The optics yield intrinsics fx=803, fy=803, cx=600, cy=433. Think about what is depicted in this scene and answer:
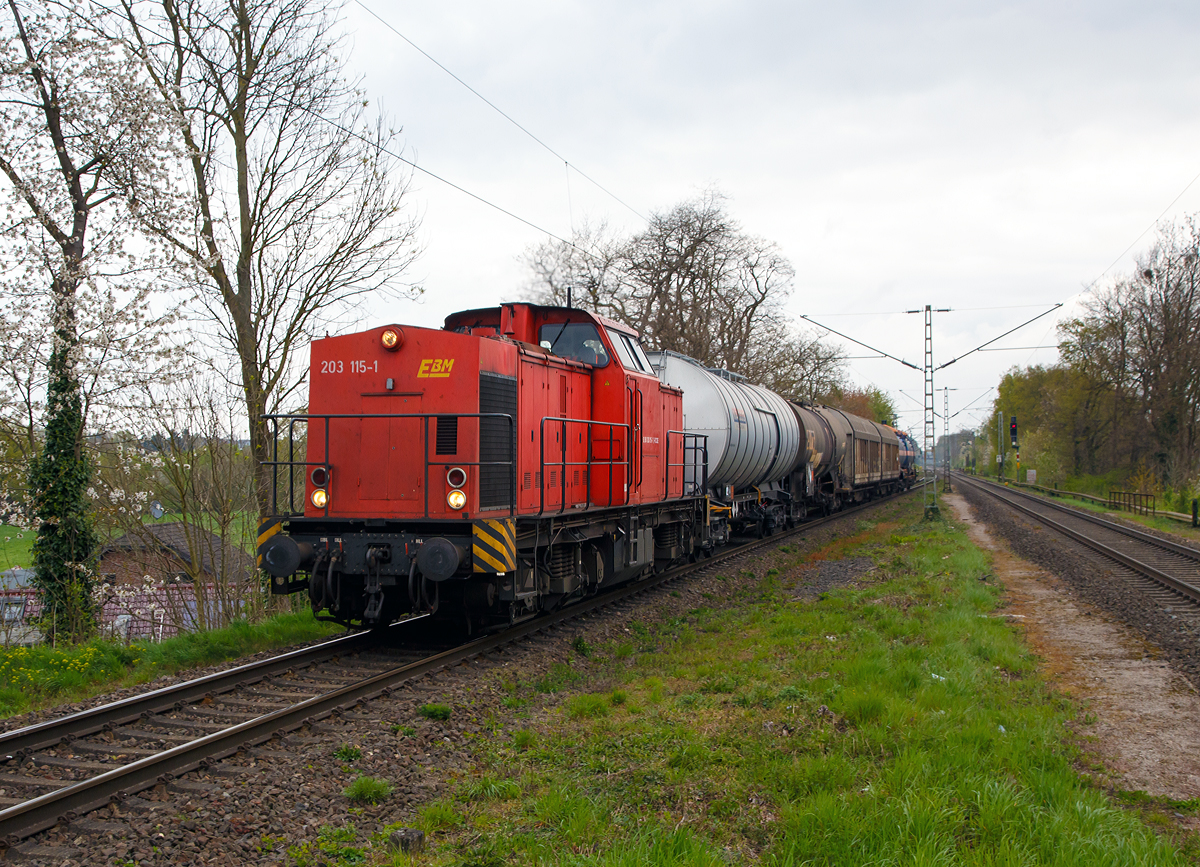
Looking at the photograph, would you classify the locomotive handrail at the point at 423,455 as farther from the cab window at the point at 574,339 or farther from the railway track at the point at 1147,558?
the railway track at the point at 1147,558

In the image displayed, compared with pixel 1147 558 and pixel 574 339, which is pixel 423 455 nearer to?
pixel 574 339

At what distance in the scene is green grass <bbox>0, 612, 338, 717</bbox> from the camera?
687 centimetres

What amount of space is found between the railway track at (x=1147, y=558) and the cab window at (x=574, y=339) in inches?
331

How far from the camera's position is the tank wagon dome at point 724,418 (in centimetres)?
1497

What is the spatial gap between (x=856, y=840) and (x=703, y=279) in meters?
35.4

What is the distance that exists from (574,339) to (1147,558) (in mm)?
13581

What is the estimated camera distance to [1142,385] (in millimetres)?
38250

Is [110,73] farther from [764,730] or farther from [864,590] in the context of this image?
[864,590]

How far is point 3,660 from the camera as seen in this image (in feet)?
24.3

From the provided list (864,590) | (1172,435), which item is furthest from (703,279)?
(864,590)

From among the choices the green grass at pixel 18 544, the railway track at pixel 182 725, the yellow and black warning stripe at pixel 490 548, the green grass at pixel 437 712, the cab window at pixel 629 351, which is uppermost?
the cab window at pixel 629 351

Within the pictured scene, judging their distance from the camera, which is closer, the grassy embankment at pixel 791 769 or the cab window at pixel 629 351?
the grassy embankment at pixel 791 769

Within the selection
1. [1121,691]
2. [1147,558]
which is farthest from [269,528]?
[1147,558]

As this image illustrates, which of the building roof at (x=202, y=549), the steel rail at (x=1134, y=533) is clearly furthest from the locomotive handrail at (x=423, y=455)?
the steel rail at (x=1134, y=533)
